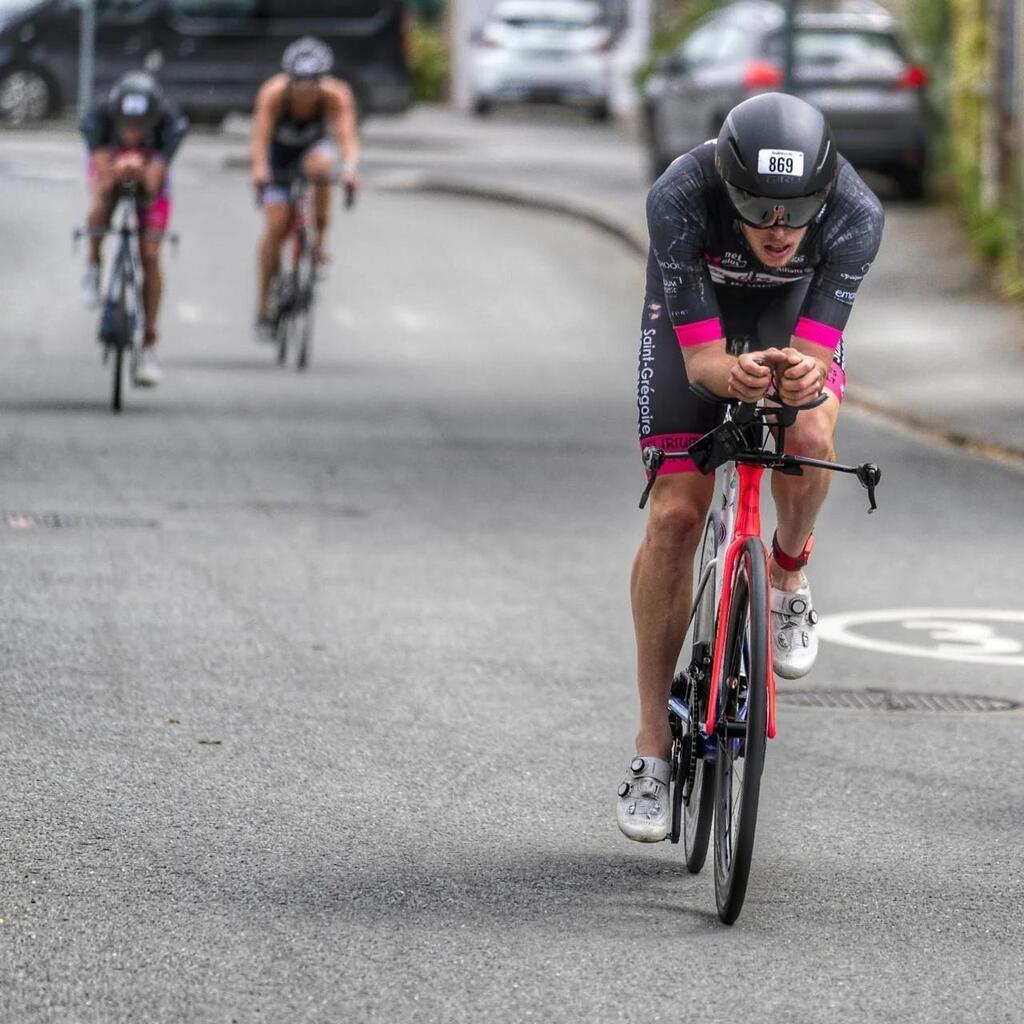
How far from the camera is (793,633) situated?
21.6ft

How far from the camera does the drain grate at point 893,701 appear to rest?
8445 millimetres

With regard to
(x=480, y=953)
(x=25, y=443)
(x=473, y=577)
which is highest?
(x=480, y=953)

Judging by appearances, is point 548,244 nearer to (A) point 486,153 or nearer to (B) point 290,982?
→ (A) point 486,153

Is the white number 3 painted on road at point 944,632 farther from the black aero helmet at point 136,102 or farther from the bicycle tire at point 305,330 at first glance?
the bicycle tire at point 305,330

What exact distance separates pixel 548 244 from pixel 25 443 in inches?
478

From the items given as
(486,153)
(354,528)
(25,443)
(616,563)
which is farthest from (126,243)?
(486,153)

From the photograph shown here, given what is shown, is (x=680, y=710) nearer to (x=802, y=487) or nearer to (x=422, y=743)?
(x=802, y=487)

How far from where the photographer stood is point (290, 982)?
5266mm

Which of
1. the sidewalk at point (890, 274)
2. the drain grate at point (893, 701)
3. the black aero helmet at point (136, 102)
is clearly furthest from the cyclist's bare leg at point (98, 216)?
the drain grate at point (893, 701)

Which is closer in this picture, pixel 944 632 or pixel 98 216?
pixel 944 632

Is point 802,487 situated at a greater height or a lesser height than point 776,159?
lesser

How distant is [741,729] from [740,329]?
1110 mm

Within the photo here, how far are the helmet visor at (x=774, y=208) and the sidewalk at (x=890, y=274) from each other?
30.1 feet

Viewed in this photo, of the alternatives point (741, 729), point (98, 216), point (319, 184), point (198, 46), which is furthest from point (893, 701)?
point (198, 46)
